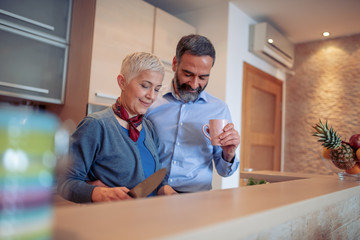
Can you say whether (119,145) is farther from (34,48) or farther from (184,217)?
(34,48)

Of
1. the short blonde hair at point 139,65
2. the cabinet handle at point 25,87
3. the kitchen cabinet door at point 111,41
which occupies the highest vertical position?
the kitchen cabinet door at point 111,41

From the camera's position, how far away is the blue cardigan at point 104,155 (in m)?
1.02

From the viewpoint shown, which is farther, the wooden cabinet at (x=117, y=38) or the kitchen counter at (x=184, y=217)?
the wooden cabinet at (x=117, y=38)

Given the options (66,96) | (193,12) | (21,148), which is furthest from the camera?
(193,12)

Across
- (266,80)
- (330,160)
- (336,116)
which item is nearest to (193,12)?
(266,80)

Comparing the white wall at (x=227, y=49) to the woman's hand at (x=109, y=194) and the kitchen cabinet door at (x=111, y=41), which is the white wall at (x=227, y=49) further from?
the woman's hand at (x=109, y=194)

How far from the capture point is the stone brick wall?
3.80m

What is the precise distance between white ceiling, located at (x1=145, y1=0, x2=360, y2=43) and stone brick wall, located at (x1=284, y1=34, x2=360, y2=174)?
282mm

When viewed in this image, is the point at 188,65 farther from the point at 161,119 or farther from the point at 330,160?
the point at 330,160

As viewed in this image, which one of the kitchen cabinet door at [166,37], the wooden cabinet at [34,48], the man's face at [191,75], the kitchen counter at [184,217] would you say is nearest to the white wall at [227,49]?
the kitchen cabinet door at [166,37]

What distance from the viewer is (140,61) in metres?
1.16

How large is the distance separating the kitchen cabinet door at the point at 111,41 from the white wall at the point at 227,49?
35.5 inches

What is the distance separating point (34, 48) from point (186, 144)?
5.08 ft

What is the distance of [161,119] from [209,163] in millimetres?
321
